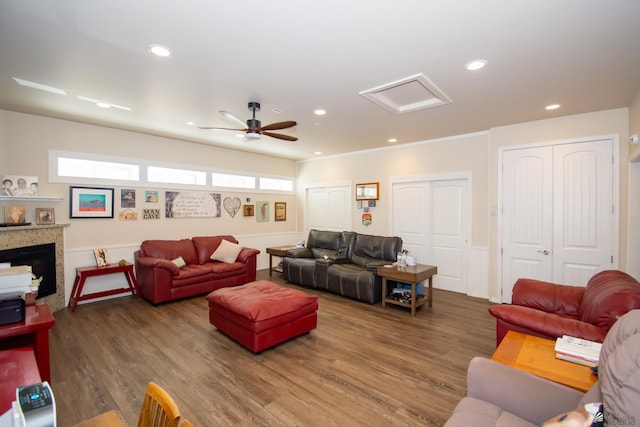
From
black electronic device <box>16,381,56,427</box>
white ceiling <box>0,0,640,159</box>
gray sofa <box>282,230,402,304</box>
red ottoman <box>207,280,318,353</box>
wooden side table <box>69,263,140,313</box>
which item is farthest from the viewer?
gray sofa <box>282,230,402,304</box>

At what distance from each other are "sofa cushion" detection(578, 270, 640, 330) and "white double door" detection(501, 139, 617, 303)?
1730 millimetres

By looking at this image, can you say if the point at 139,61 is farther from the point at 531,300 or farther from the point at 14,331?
the point at 531,300

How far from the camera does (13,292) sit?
235 centimetres

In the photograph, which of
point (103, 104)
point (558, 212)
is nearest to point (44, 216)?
point (103, 104)

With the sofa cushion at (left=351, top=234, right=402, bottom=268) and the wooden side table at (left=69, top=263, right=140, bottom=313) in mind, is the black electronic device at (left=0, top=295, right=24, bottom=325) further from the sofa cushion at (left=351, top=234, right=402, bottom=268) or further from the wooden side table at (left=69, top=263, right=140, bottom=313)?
the sofa cushion at (left=351, top=234, right=402, bottom=268)

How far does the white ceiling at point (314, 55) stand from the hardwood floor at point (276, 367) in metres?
2.78

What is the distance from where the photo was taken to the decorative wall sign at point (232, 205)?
21.1ft

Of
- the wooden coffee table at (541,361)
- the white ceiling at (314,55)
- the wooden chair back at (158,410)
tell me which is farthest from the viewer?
the white ceiling at (314,55)

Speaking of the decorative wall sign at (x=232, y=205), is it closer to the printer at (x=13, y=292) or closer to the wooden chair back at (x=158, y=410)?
the printer at (x=13, y=292)

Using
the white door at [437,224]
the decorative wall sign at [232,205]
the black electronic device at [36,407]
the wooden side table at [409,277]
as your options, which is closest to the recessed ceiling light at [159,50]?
the black electronic device at [36,407]

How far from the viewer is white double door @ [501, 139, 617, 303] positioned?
12.6ft

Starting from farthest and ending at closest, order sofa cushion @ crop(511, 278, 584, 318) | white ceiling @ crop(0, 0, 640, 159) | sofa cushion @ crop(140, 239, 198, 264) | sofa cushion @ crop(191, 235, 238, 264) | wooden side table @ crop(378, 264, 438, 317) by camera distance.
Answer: sofa cushion @ crop(191, 235, 238, 264), sofa cushion @ crop(140, 239, 198, 264), wooden side table @ crop(378, 264, 438, 317), sofa cushion @ crop(511, 278, 584, 318), white ceiling @ crop(0, 0, 640, 159)

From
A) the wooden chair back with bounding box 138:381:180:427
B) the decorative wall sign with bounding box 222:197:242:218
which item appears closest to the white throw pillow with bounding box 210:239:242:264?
the decorative wall sign with bounding box 222:197:242:218

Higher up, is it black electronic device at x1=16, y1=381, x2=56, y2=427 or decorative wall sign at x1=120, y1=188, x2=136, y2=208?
decorative wall sign at x1=120, y1=188, x2=136, y2=208
